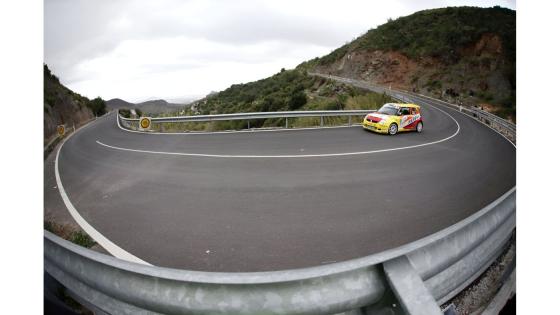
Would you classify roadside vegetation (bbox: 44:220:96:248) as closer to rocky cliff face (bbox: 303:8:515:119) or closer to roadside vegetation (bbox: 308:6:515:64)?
rocky cliff face (bbox: 303:8:515:119)

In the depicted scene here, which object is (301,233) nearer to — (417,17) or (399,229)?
(399,229)

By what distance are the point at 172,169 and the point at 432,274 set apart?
18.0ft

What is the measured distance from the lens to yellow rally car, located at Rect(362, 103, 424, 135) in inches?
416

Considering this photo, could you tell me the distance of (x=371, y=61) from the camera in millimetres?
42438

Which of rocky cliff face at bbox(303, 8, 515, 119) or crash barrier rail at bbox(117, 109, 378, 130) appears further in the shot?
rocky cliff face at bbox(303, 8, 515, 119)

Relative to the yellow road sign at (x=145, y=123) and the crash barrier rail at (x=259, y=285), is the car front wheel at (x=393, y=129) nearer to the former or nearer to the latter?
the crash barrier rail at (x=259, y=285)

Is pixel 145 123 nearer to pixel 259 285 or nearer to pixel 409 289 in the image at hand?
pixel 259 285

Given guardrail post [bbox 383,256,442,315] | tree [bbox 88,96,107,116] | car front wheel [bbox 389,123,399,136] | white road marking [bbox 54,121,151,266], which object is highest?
tree [bbox 88,96,107,116]

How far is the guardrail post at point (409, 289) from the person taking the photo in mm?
1014

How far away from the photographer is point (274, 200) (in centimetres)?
405

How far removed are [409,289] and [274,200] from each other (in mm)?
3042

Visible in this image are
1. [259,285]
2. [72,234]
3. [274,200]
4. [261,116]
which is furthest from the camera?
[261,116]

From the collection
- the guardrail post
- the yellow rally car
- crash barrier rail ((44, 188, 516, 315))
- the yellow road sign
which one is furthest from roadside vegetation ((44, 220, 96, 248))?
the yellow road sign

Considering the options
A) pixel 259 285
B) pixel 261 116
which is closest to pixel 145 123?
pixel 261 116
